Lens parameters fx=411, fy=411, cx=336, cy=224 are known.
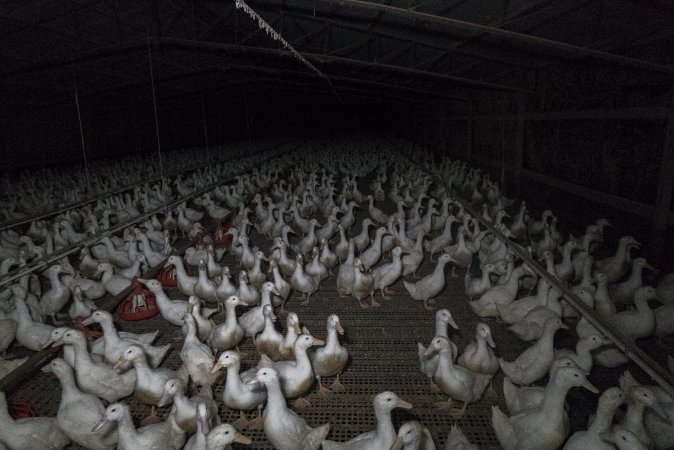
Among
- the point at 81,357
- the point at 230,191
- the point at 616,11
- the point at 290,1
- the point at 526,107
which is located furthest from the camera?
the point at 230,191

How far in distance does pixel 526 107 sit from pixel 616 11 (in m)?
5.03

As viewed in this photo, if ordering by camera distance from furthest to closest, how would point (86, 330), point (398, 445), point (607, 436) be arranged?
point (86, 330) → point (607, 436) → point (398, 445)

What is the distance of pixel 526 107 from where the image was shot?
11250mm

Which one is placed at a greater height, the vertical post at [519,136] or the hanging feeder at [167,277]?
the vertical post at [519,136]

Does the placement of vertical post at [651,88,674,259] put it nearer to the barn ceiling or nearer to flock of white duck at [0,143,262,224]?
the barn ceiling

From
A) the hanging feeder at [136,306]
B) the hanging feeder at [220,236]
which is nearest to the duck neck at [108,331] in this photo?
the hanging feeder at [136,306]

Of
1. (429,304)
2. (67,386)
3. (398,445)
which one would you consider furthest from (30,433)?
(429,304)

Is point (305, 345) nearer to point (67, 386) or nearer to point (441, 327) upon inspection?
point (441, 327)

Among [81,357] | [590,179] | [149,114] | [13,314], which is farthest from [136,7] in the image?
[149,114]

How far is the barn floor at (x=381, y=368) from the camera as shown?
3.82m

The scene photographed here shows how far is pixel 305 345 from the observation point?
379cm

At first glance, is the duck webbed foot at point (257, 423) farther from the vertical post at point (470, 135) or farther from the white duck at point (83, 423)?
the vertical post at point (470, 135)

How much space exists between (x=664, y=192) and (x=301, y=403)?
6.37 meters

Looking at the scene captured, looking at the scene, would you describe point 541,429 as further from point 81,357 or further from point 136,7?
point 136,7
